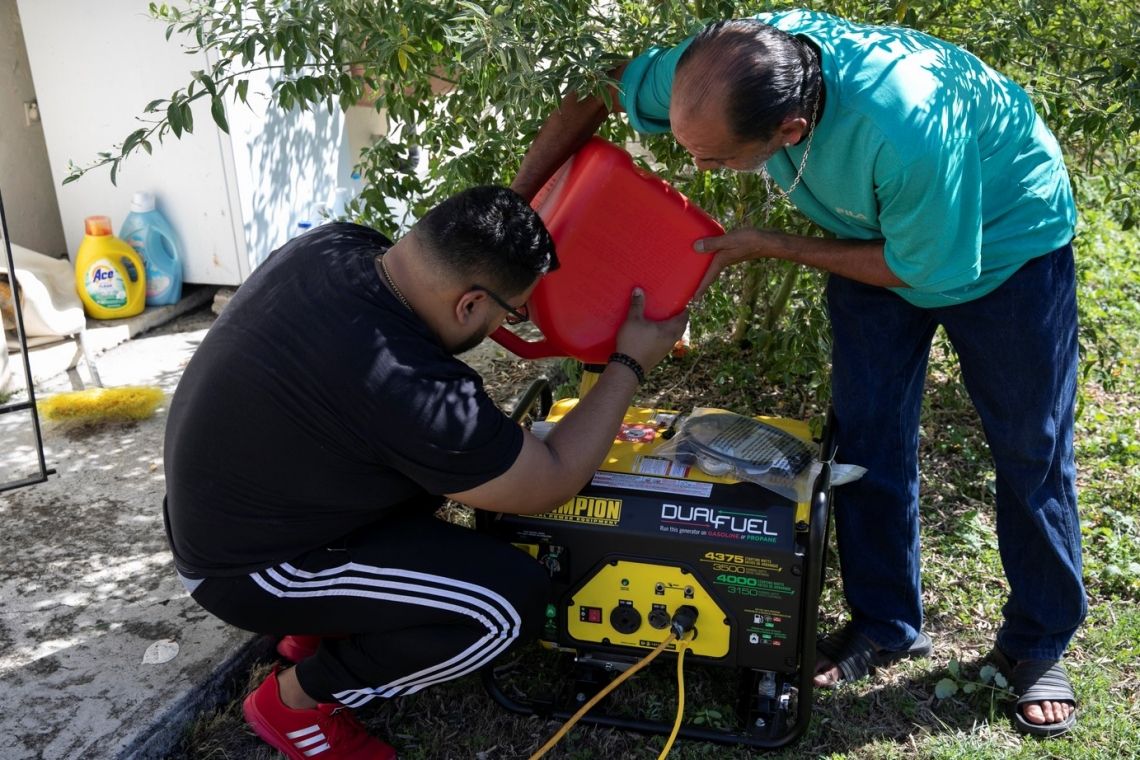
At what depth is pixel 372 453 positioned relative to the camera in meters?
2.08

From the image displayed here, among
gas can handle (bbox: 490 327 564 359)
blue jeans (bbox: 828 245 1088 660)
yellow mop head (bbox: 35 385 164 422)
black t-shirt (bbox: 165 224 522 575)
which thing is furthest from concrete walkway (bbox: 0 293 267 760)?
blue jeans (bbox: 828 245 1088 660)

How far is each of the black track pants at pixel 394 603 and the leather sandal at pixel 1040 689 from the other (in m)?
1.18

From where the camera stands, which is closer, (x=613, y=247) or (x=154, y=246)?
(x=613, y=247)

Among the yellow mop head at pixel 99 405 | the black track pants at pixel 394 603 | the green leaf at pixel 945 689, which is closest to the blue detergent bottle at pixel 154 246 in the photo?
the yellow mop head at pixel 99 405

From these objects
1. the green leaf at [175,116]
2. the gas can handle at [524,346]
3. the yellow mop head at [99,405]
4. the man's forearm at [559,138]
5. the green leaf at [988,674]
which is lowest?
the green leaf at [988,674]

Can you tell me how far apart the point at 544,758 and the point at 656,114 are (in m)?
1.47

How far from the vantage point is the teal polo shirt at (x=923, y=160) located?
6.55 feet

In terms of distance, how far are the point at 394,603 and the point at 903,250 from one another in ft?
4.06

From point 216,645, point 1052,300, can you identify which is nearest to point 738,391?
point 1052,300

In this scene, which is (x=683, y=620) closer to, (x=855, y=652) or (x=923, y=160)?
(x=855, y=652)

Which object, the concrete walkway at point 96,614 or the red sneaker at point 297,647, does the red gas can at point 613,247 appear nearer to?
the red sneaker at point 297,647

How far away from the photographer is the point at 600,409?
7.29 feet

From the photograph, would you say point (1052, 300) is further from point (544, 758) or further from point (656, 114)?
point (544, 758)

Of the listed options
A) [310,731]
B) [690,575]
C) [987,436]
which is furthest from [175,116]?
[987,436]
